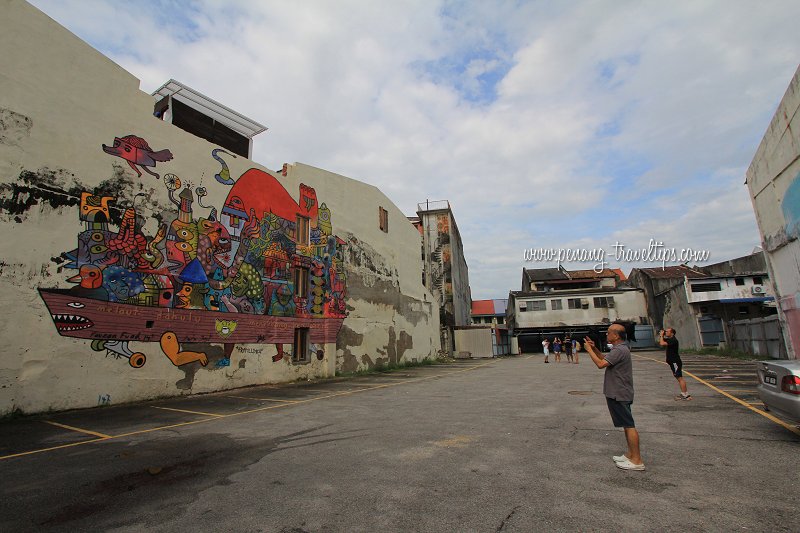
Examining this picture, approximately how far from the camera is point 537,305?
46.9m

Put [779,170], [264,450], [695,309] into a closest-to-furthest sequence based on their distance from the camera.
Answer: [264,450] → [779,170] → [695,309]

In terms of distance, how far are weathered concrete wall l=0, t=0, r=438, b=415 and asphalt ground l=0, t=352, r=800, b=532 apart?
2.07 m

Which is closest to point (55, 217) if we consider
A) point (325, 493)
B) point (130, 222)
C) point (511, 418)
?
point (130, 222)

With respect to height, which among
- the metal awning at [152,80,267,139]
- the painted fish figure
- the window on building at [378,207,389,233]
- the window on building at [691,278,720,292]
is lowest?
the window on building at [691,278,720,292]

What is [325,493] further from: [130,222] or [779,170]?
[779,170]

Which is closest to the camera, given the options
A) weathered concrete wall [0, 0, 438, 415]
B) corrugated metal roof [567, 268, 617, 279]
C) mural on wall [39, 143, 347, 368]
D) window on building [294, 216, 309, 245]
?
weathered concrete wall [0, 0, 438, 415]

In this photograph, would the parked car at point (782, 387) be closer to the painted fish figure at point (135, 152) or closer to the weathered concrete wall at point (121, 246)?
the weathered concrete wall at point (121, 246)

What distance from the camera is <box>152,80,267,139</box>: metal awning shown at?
604 inches

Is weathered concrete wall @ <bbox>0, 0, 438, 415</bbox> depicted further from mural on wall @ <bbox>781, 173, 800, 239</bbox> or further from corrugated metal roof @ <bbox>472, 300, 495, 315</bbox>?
corrugated metal roof @ <bbox>472, 300, 495, 315</bbox>

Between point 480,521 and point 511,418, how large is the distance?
4520mm

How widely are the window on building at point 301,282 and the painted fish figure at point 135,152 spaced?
268 inches

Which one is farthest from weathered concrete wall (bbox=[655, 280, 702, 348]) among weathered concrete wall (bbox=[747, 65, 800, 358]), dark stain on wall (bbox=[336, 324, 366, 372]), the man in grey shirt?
the man in grey shirt

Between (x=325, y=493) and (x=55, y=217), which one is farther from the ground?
(x=55, y=217)

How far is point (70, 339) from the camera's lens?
986 cm
